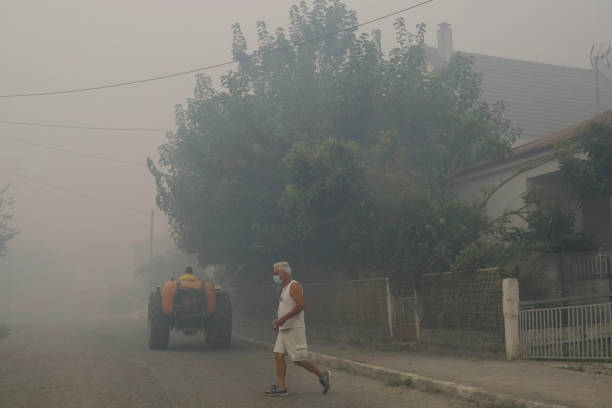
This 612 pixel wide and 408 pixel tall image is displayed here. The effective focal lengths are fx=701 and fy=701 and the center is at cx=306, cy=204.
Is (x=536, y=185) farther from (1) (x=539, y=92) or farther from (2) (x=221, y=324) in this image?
(1) (x=539, y=92)

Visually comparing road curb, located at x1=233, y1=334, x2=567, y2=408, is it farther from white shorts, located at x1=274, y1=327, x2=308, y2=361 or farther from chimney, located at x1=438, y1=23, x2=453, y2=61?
chimney, located at x1=438, y1=23, x2=453, y2=61

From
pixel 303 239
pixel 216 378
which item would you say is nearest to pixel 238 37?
pixel 303 239

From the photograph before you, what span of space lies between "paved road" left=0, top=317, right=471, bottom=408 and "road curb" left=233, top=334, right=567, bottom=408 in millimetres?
179

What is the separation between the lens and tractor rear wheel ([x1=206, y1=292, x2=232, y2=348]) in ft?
54.3

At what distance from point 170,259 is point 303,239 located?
134 feet

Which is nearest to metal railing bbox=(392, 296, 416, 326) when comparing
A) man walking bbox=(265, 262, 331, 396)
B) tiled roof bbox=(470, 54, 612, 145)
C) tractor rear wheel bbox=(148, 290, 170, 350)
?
tractor rear wheel bbox=(148, 290, 170, 350)

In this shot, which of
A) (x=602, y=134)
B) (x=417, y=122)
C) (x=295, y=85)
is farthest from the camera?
(x=295, y=85)

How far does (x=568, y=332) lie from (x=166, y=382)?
6.43 meters

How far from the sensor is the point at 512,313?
12102mm

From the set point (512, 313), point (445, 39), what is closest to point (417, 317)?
point (512, 313)

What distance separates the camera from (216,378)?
36.6 feet

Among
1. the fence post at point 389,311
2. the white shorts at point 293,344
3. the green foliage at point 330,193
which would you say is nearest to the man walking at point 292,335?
the white shorts at point 293,344

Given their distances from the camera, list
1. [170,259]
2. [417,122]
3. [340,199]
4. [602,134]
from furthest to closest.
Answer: [170,259] → [417,122] → [340,199] → [602,134]

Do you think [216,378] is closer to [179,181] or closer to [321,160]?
[321,160]
